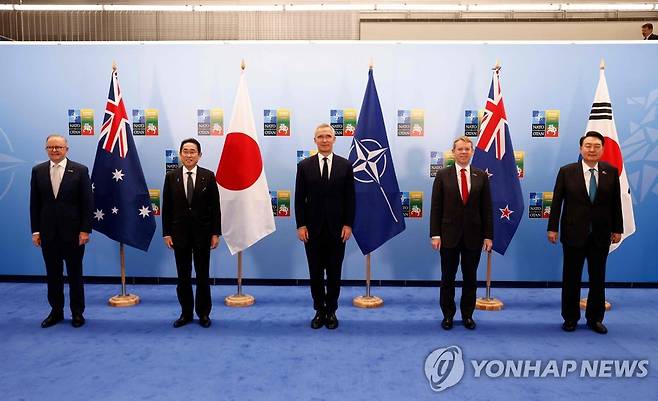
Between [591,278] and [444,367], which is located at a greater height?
[591,278]

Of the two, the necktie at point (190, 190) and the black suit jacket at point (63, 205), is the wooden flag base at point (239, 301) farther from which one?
the black suit jacket at point (63, 205)

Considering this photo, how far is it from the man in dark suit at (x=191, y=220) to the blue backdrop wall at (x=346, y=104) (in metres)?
1.46

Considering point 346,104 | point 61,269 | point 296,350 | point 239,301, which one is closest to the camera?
→ point 296,350

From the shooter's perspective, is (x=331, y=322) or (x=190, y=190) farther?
(x=331, y=322)

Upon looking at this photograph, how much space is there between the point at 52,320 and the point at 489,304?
3.92 m

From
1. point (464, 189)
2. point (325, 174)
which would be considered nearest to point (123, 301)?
point (325, 174)

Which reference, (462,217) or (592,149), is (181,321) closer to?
(462,217)

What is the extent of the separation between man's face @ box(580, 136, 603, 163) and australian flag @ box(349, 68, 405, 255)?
5.41 feet

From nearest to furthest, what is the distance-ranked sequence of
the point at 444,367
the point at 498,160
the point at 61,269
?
1. the point at 444,367
2. the point at 61,269
3. the point at 498,160

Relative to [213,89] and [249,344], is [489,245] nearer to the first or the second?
[249,344]

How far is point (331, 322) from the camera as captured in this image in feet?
13.8

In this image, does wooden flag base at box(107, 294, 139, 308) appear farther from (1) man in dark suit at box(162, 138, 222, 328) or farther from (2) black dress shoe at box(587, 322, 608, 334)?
(2) black dress shoe at box(587, 322, 608, 334)

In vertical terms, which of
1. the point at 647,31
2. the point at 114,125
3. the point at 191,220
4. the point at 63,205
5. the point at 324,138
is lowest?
the point at 191,220

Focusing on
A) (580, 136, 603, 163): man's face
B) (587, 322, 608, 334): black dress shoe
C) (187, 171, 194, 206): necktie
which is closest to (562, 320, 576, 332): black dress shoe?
(587, 322, 608, 334): black dress shoe
